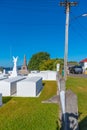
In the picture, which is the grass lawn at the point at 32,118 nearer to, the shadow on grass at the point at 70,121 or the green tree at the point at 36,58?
the shadow on grass at the point at 70,121

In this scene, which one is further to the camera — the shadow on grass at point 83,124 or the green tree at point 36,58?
the green tree at point 36,58

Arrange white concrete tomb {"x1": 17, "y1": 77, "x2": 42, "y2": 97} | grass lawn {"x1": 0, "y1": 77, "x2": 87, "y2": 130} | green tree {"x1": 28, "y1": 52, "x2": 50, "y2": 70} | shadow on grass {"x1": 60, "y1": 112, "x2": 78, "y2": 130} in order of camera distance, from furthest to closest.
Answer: green tree {"x1": 28, "y1": 52, "x2": 50, "y2": 70}
white concrete tomb {"x1": 17, "y1": 77, "x2": 42, "y2": 97}
grass lawn {"x1": 0, "y1": 77, "x2": 87, "y2": 130}
shadow on grass {"x1": 60, "y1": 112, "x2": 78, "y2": 130}

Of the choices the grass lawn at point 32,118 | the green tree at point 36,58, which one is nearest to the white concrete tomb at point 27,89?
the grass lawn at point 32,118

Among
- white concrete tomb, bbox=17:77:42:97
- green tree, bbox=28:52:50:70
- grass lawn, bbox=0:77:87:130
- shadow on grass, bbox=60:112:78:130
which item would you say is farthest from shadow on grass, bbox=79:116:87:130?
green tree, bbox=28:52:50:70

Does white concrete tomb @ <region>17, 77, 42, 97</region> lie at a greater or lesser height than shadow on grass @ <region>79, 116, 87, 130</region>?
greater

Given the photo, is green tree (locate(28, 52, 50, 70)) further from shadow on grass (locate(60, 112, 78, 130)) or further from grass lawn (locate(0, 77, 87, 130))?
shadow on grass (locate(60, 112, 78, 130))

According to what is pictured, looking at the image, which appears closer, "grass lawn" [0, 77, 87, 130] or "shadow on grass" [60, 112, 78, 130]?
"shadow on grass" [60, 112, 78, 130]

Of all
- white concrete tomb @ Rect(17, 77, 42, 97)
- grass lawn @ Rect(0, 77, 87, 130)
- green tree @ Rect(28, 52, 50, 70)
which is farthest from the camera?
green tree @ Rect(28, 52, 50, 70)

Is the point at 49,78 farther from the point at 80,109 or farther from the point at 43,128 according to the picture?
the point at 43,128

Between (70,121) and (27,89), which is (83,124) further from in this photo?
(27,89)

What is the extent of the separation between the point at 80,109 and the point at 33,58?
3463 inches

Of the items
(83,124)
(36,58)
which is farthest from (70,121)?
(36,58)

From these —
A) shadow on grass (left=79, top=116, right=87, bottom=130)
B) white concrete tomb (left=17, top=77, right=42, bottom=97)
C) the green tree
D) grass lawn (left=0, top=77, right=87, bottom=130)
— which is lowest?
shadow on grass (left=79, top=116, right=87, bottom=130)

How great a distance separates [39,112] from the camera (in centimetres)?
1145
